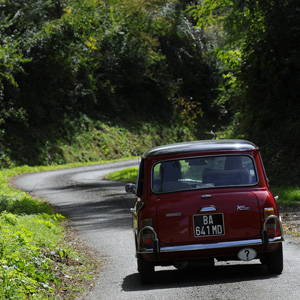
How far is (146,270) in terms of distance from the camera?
895cm

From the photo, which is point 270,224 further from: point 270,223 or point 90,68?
point 90,68

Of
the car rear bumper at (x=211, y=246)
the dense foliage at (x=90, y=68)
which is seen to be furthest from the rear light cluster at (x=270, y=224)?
the dense foliage at (x=90, y=68)

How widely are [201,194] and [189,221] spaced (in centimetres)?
39

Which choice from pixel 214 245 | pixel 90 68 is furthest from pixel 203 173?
pixel 90 68

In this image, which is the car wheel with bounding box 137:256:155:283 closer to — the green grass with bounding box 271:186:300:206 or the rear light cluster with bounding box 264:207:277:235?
the rear light cluster with bounding box 264:207:277:235

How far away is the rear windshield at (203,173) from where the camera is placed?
9016 millimetres

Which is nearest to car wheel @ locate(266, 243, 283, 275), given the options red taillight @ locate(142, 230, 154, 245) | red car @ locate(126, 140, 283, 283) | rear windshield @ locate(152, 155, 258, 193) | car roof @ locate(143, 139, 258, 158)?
red car @ locate(126, 140, 283, 283)

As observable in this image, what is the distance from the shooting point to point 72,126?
4594cm

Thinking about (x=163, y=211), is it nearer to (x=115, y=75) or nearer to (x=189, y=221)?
(x=189, y=221)

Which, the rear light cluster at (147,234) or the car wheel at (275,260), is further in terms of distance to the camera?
the car wheel at (275,260)

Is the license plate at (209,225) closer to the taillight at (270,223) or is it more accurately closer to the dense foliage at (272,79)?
the taillight at (270,223)

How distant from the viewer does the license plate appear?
28.1 feet

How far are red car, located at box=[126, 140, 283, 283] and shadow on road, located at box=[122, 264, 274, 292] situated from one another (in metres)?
0.21

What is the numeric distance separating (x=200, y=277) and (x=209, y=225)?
0.91 meters
